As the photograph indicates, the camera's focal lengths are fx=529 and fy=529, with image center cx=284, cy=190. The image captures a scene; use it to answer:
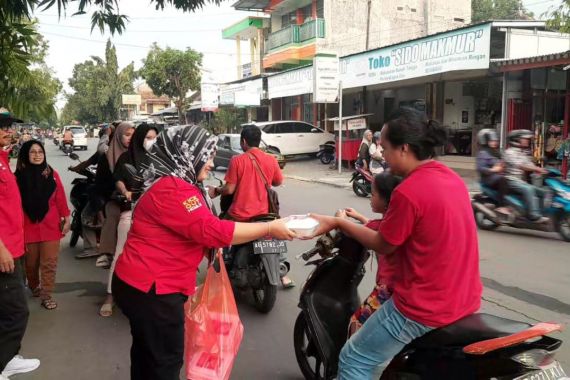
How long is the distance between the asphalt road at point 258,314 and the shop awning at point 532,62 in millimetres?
5526

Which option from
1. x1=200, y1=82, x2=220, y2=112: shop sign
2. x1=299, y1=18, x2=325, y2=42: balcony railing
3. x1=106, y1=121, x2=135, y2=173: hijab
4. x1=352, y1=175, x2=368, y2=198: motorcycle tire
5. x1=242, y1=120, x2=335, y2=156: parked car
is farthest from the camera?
x1=200, y1=82, x2=220, y2=112: shop sign

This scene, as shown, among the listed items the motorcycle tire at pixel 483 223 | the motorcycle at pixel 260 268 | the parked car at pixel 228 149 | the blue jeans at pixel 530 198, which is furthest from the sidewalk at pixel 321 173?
the motorcycle at pixel 260 268

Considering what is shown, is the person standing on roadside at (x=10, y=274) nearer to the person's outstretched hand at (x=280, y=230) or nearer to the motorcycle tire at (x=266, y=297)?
the person's outstretched hand at (x=280, y=230)

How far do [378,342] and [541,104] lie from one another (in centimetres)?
1287

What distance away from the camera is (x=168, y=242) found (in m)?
2.36

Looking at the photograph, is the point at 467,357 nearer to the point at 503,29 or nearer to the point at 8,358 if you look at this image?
the point at 8,358

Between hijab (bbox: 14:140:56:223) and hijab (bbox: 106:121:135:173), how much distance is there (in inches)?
32.0

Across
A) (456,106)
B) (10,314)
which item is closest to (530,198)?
(10,314)

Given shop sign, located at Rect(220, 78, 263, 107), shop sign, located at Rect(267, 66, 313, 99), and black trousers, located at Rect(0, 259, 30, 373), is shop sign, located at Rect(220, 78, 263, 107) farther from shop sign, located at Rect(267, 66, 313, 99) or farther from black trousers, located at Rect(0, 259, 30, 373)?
black trousers, located at Rect(0, 259, 30, 373)

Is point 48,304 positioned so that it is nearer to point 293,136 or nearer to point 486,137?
point 486,137

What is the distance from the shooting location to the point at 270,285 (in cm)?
444

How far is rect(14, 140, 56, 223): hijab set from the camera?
4500 millimetres

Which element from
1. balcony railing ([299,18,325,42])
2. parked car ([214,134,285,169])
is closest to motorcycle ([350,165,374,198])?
parked car ([214,134,285,169])

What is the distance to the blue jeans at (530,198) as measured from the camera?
7.28 meters
